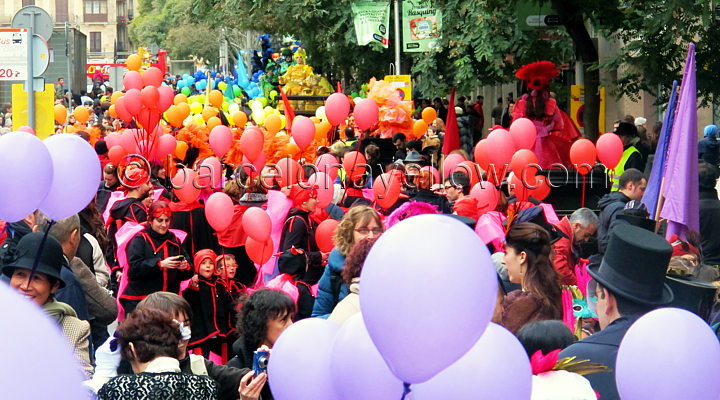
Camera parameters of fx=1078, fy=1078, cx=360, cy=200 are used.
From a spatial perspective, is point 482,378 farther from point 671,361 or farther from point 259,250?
point 259,250

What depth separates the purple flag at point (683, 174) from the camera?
22.1ft

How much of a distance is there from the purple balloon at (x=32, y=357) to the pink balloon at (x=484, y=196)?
667 centimetres

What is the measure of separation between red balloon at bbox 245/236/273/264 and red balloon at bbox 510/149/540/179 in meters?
2.16

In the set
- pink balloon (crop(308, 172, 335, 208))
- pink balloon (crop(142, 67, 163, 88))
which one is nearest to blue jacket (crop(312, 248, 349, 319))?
pink balloon (crop(308, 172, 335, 208))

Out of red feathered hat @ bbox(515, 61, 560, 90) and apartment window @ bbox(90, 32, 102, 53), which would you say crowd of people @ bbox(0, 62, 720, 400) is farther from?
apartment window @ bbox(90, 32, 102, 53)

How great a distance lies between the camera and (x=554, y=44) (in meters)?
19.4

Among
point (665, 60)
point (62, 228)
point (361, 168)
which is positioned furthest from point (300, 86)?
point (62, 228)

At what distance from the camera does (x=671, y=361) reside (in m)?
3.01

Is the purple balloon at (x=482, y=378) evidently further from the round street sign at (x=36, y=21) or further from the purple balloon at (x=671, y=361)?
the round street sign at (x=36, y=21)

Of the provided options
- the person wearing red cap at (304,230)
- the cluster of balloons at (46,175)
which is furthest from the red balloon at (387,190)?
the cluster of balloons at (46,175)

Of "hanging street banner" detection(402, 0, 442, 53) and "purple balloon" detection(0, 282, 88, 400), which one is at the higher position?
"hanging street banner" detection(402, 0, 442, 53)

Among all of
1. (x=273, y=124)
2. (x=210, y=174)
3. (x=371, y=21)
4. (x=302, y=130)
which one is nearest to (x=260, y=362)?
(x=210, y=174)

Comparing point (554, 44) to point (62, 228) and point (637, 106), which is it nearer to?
point (637, 106)

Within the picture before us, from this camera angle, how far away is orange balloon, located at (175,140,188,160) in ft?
44.8
